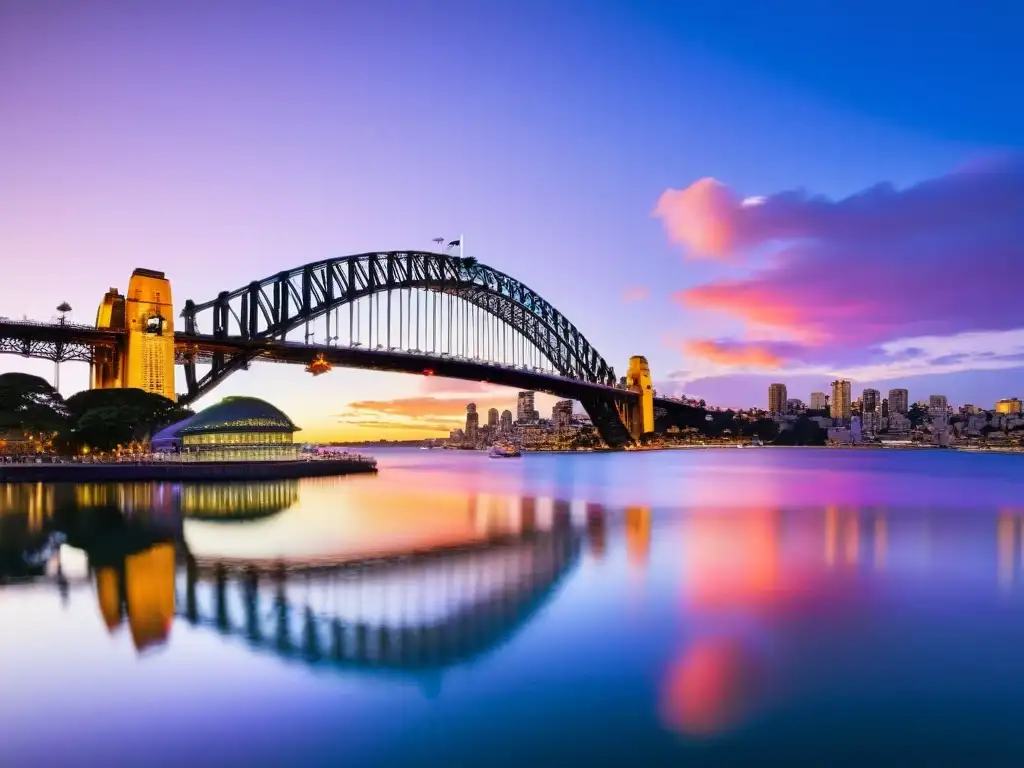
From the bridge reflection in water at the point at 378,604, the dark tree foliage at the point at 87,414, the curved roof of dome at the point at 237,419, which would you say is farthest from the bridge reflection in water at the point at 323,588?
the dark tree foliage at the point at 87,414

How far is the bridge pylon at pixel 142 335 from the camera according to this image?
46344 mm

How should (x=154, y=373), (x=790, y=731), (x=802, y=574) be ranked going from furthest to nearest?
(x=154, y=373) < (x=802, y=574) < (x=790, y=731)

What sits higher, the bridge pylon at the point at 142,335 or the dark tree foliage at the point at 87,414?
the bridge pylon at the point at 142,335

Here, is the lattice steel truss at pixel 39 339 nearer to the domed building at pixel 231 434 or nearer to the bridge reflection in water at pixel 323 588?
the domed building at pixel 231 434

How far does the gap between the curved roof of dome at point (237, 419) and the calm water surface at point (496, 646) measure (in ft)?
69.5

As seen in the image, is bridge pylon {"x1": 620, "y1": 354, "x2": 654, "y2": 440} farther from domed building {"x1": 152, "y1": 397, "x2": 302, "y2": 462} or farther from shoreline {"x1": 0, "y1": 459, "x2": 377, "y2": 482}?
shoreline {"x1": 0, "y1": 459, "x2": 377, "y2": 482}

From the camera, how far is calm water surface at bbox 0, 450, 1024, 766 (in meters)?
7.13

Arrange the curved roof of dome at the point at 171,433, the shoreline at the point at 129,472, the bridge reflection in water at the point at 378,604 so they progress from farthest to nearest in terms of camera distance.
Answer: the curved roof of dome at the point at 171,433, the shoreline at the point at 129,472, the bridge reflection in water at the point at 378,604

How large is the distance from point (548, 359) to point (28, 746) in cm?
8842

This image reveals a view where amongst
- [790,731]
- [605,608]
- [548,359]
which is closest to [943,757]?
[790,731]

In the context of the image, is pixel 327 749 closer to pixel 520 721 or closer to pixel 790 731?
pixel 520 721

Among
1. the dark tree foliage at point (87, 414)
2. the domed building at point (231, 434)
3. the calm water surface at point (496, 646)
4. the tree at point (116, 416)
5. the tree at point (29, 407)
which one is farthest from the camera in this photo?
the tree at point (29, 407)

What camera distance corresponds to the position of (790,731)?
23.9 ft

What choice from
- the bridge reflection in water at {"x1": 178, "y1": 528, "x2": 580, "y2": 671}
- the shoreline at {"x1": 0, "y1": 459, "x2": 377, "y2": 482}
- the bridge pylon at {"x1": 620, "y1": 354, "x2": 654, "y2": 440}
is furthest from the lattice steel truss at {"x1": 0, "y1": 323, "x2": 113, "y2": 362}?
the bridge pylon at {"x1": 620, "y1": 354, "x2": 654, "y2": 440}
